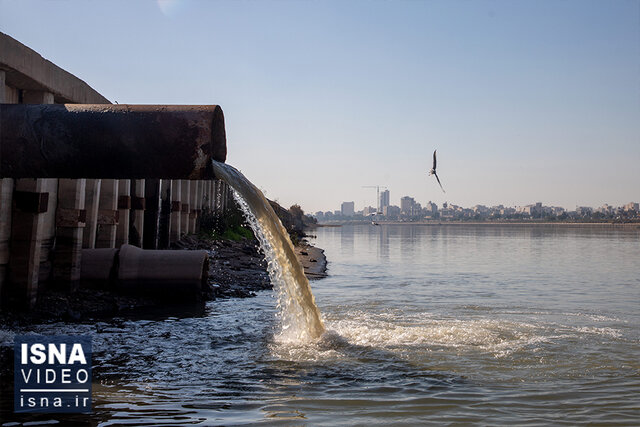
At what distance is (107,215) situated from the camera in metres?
15.1

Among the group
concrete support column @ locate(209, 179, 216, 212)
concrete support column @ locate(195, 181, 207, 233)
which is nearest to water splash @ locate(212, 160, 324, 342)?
concrete support column @ locate(195, 181, 207, 233)

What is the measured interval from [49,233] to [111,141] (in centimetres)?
625

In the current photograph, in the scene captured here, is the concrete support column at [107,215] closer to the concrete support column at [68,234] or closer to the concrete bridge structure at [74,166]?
the concrete bridge structure at [74,166]

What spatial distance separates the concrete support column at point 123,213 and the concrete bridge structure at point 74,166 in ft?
0.08

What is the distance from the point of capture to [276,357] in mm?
8750

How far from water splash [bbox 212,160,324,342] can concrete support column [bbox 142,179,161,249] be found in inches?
350

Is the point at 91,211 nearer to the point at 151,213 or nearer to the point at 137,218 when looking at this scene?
the point at 137,218

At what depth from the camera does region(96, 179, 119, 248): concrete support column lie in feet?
49.4

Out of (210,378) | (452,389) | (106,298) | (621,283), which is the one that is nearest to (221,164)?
(210,378)

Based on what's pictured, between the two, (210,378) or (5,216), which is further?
(5,216)

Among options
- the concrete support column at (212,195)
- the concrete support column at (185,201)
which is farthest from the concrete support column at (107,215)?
the concrete support column at (212,195)

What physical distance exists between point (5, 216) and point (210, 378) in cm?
510

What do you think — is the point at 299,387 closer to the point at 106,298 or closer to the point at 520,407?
the point at 520,407

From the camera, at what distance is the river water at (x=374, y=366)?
20.6 feet
